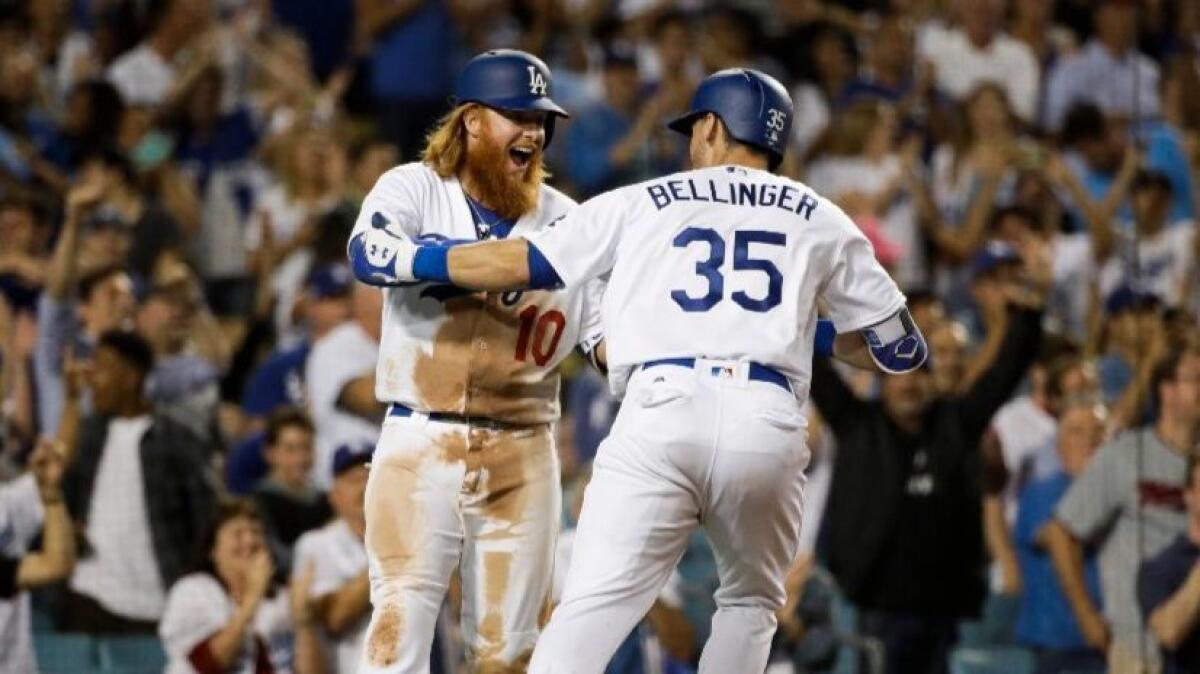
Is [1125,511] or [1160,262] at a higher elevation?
→ [1160,262]

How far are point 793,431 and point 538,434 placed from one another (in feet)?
2.79

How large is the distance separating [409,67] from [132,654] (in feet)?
17.1

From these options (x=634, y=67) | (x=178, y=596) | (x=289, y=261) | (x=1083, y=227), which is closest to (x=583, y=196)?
(x=634, y=67)

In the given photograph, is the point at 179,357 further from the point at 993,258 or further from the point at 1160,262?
the point at 1160,262

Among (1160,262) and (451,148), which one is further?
(1160,262)

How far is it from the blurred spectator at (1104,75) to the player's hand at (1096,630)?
4.90 m

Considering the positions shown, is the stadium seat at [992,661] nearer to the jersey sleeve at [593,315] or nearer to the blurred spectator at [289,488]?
the blurred spectator at [289,488]

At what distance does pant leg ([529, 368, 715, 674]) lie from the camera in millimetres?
5395

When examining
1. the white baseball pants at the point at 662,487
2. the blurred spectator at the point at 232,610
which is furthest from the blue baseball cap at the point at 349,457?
the white baseball pants at the point at 662,487

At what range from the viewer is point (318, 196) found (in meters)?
12.1

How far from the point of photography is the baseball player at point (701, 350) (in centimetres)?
543

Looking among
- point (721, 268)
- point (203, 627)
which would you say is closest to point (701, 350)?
point (721, 268)

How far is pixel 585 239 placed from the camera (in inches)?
219

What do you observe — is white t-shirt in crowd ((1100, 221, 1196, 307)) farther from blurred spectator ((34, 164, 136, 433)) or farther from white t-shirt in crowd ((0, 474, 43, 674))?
white t-shirt in crowd ((0, 474, 43, 674))
